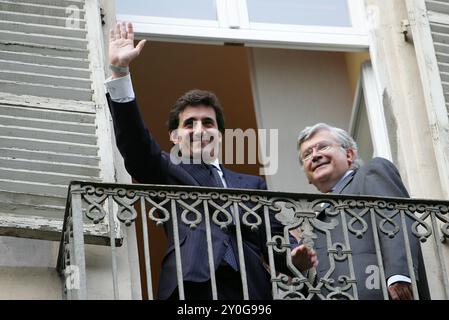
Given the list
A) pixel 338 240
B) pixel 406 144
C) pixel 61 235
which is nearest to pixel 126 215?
pixel 61 235

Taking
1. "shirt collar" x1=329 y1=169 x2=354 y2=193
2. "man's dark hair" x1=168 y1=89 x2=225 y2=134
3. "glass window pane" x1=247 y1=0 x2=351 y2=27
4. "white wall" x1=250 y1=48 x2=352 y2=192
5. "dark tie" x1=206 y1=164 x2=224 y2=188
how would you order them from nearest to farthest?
"dark tie" x1=206 y1=164 x2=224 y2=188 < "man's dark hair" x1=168 y1=89 x2=225 y2=134 < "shirt collar" x1=329 y1=169 x2=354 y2=193 < "glass window pane" x1=247 y1=0 x2=351 y2=27 < "white wall" x1=250 y1=48 x2=352 y2=192

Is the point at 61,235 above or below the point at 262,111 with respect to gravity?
below

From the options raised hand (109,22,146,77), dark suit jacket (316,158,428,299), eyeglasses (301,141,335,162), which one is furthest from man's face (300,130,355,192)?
raised hand (109,22,146,77)

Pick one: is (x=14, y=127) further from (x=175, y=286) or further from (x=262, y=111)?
(x=262, y=111)

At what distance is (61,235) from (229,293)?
Result: 798mm

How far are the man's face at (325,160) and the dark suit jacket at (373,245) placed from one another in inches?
10.3

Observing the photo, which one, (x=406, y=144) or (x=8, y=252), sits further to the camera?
(x=406, y=144)

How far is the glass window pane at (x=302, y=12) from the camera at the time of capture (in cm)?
1043

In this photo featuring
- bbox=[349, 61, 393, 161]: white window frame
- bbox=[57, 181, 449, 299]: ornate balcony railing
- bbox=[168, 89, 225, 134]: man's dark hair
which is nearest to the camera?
bbox=[57, 181, 449, 299]: ornate balcony railing

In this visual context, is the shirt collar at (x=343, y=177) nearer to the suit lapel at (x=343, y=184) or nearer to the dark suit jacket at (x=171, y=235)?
the suit lapel at (x=343, y=184)

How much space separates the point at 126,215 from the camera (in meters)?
8.60

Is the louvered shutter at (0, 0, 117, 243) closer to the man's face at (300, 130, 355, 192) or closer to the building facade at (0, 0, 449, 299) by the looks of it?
the building facade at (0, 0, 449, 299)

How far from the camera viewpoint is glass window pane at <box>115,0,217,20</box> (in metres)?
10.2

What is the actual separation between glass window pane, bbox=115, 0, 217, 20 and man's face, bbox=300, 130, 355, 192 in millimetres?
1038
